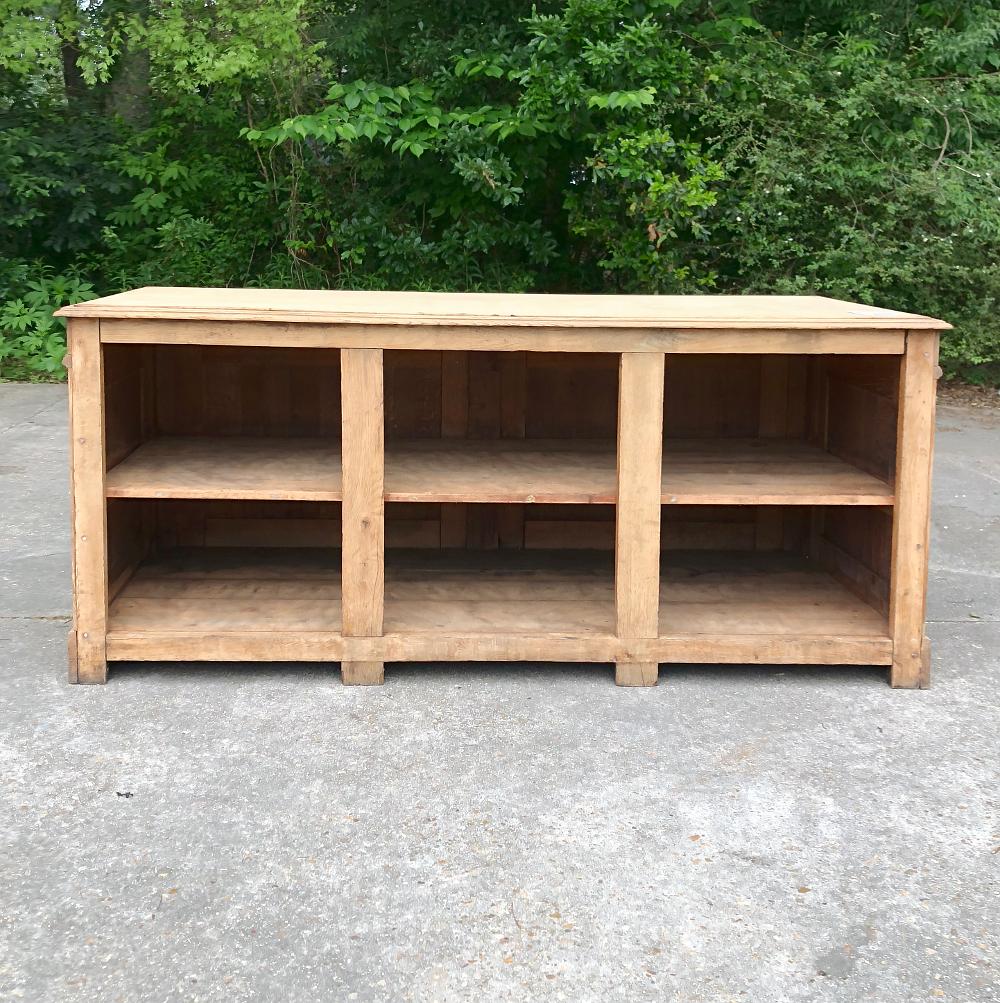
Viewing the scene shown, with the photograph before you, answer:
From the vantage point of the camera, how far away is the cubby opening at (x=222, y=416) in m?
3.87

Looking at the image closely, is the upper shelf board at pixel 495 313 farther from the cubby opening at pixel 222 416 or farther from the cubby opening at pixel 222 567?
the cubby opening at pixel 222 567

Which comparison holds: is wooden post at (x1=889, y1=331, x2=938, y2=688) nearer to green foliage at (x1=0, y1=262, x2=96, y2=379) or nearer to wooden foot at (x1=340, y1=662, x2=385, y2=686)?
wooden foot at (x1=340, y1=662, x2=385, y2=686)

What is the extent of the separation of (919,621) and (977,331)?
250 inches

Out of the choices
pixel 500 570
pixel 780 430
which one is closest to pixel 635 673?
pixel 500 570

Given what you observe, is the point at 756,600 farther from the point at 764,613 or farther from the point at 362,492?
the point at 362,492

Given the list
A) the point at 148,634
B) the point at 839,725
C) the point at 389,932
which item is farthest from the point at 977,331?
the point at 389,932

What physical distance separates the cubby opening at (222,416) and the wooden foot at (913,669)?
1.71 meters

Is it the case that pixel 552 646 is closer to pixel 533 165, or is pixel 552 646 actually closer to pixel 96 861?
pixel 96 861

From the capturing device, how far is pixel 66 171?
11.2 m

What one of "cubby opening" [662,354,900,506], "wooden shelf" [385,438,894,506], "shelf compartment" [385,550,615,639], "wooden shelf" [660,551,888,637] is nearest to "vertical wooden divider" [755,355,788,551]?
"cubby opening" [662,354,900,506]

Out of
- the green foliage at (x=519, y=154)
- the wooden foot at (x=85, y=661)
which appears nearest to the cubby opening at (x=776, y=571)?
the wooden foot at (x=85, y=661)

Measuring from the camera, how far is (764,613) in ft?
13.0

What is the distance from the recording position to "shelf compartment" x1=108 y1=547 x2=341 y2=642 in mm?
3752

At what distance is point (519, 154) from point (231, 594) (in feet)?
19.7
